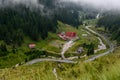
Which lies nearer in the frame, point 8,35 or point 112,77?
point 112,77

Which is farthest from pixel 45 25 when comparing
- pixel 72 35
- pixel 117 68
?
pixel 117 68

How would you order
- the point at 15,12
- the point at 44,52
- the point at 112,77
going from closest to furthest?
1. the point at 112,77
2. the point at 44,52
3. the point at 15,12

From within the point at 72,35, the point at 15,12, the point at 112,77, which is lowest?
the point at 72,35

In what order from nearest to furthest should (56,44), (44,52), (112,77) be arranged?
(112,77) → (44,52) → (56,44)

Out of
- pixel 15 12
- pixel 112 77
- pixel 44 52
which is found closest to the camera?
pixel 112 77

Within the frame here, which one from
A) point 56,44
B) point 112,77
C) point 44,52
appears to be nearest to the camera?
point 112,77

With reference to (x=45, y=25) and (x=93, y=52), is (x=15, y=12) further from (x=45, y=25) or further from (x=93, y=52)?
(x=93, y=52)

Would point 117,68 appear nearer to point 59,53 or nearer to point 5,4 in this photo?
point 59,53

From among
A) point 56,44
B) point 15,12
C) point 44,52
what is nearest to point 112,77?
point 44,52

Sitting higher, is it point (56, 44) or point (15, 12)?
point (15, 12)
